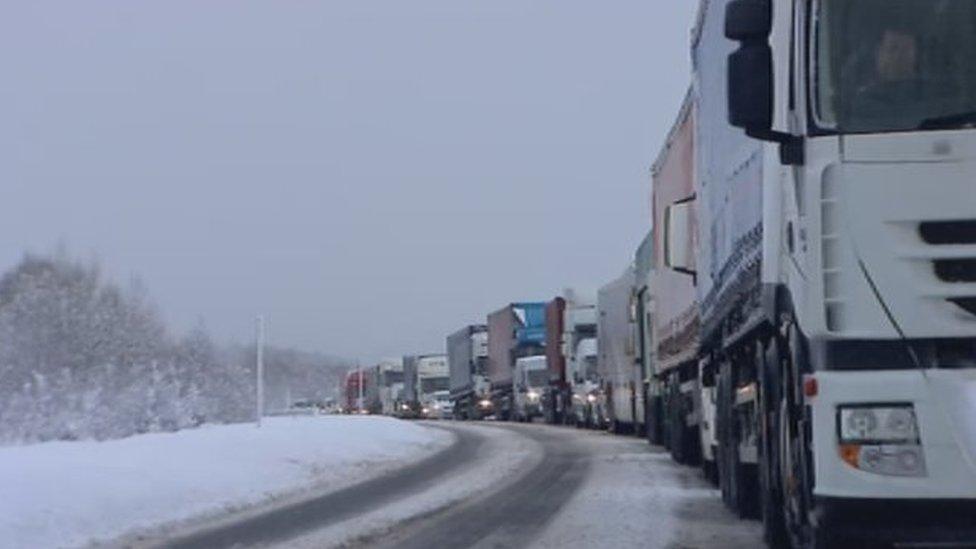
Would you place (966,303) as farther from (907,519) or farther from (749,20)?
(749,20)

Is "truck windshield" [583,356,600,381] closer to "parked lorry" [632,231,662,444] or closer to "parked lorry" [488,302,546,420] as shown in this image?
"parked lorry" [488,302,546,420]

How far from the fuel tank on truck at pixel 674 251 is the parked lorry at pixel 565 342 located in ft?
74.1

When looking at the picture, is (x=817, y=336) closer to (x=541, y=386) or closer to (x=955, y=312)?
(x=955, y=312)

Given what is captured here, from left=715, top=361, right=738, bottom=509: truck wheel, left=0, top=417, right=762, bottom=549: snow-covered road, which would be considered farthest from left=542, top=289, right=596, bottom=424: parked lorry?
left=715, top=361, right=738, bottom=509: truck wheel

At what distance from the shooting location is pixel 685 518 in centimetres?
1800

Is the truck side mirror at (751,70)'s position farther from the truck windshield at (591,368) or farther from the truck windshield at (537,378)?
the truck windshield at (537,378)

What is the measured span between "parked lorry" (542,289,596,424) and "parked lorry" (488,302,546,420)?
13.8 feet

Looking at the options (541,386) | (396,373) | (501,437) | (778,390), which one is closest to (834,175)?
(778,390)

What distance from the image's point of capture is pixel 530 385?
63906mm

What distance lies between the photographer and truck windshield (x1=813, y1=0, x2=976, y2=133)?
9.32 meters

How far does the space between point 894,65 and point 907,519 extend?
2.16 m

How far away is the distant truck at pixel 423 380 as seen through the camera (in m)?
87.7

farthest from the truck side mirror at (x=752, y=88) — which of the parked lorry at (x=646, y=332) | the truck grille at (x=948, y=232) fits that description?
the parked lorry at (x=646, y=332)

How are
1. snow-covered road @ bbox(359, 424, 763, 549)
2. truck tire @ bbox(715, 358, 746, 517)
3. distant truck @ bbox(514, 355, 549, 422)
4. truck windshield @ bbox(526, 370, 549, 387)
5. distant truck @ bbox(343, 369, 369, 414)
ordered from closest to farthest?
snow-covered road @ bbox(359, 424, 763, 549), truck tire @ bbox(715, 358, 746, 517), truck windshield @ bbox(526, 370, 549, 387), distant truck @ bbox(514, 355, 549, 422), distant truck @ bbox(343, 369, 369, 414)
